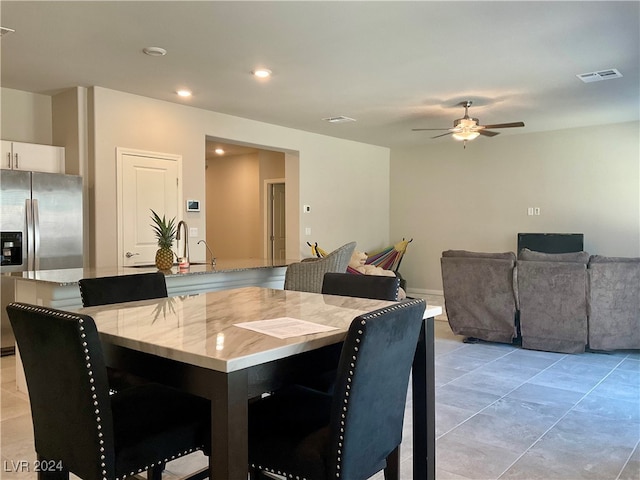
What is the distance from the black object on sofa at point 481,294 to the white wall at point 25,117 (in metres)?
4.44

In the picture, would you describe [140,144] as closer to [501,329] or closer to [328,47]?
[328,47]

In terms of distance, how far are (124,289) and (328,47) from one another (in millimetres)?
2548

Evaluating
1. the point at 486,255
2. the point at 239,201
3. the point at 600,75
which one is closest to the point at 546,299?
the point at 486,255

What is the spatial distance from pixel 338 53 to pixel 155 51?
57.2 inches

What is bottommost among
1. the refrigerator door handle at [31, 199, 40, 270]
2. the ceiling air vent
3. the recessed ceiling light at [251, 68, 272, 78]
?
the refrigerator door handle at [31, 199, 40, 270]

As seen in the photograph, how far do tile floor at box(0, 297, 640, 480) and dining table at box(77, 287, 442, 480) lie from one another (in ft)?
2.95

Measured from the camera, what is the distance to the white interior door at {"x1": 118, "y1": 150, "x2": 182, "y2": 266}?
5398 mm

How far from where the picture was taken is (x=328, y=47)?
158 inches

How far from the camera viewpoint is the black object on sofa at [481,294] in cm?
495

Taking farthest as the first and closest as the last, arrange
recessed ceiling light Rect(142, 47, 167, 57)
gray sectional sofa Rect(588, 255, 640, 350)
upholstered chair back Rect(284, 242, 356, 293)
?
1. gray sectional sofa Rect(588, 255, 640, 350)
2. upholstered chair back Rect(284, 242, 356, 293)
3. recessed ceiling light Rect(142, 47, 167, 57)

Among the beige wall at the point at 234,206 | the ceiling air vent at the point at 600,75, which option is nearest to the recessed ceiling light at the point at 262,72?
the ceiling air vent at the point at 600,75

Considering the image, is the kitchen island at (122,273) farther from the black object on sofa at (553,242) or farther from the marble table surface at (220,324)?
the black object on sofa at (553,242)

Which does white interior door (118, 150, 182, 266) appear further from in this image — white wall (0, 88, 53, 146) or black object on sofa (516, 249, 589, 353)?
black object on sofa (516, 249, 589, 353)

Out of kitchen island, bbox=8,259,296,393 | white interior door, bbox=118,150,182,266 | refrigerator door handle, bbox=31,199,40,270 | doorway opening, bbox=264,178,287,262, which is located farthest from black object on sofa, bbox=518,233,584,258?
refrigerator door handle, bbox=31,199,40,270
